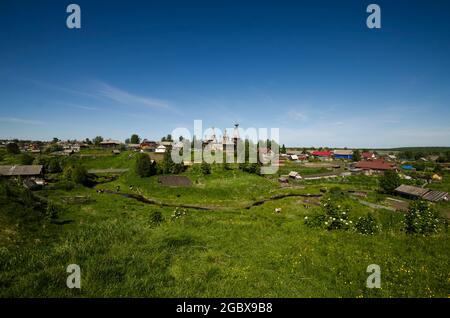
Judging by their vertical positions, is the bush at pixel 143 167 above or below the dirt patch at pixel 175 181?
above

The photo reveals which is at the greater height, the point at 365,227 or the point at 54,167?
the point at 54,167

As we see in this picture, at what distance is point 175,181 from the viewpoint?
52.9 m

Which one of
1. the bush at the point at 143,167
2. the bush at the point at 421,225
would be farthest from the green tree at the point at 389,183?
the bush at the point at 143,167

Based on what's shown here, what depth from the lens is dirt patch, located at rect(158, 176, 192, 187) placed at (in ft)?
167

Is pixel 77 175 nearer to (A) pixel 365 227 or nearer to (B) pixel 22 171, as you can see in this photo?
(B) pixel 22 171

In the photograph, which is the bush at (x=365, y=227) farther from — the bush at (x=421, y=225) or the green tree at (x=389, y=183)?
the green tree at (x=389, y=183)

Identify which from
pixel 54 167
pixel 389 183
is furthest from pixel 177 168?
pixel 389 183

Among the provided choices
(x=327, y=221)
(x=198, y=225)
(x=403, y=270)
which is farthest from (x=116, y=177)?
(x=403, y=270)

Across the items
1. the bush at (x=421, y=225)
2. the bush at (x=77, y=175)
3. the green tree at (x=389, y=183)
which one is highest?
the bush at (x=421, y=225)

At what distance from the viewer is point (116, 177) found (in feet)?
214

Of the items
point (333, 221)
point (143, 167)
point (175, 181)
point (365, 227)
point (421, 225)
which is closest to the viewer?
point (421, 225)

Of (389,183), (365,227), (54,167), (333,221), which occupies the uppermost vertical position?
(54,167)

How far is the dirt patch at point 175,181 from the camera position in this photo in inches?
2003
